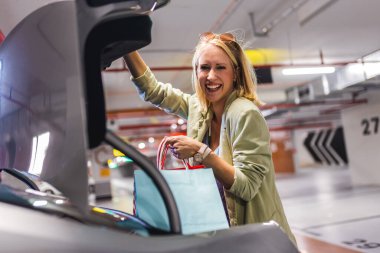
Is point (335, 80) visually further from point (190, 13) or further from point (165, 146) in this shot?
point (165, 146)

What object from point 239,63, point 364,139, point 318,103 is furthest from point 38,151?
point 318,103

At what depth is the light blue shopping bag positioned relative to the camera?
0.72 m

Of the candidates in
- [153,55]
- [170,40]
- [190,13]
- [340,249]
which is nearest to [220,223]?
[340,249]

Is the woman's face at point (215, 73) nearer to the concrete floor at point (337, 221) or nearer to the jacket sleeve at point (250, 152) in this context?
the jacket sleeve at point (250, 152)

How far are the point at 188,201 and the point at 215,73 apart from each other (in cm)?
49

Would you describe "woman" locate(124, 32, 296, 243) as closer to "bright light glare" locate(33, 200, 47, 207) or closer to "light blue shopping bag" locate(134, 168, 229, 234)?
"light blue shopping bag" locate(134, 168, 229, 234)

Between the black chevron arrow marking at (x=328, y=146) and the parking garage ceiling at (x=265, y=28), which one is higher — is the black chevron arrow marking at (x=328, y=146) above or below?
below

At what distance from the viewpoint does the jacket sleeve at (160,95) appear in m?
1.26

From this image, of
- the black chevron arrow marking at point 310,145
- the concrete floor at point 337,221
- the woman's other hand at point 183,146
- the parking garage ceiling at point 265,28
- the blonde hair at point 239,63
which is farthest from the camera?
the black chevron arrow marking at point 310,145

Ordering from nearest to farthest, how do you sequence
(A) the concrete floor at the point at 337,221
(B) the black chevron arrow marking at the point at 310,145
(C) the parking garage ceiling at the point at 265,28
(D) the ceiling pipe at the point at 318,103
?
1. (A) the concrete floor at the point at 337,221
2. (C) the parking garage ceiling at the point at 265,28
3. (D) the ceiling pipe at the point at 318,103
4. (B) the black chevron arrow marking at the point at 310,145

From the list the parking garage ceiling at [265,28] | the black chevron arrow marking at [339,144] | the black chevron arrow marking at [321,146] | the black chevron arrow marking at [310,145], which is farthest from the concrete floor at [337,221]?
the black chevron arrow marking at [310,145]

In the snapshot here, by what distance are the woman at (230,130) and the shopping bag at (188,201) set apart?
12 centimetres

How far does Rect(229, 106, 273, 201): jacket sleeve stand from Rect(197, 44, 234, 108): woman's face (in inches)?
6.6

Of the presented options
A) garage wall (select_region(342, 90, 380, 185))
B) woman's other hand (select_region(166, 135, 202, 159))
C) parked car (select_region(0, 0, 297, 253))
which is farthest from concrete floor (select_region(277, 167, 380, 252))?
parked car (select_region(0, 0, 297, 253))
